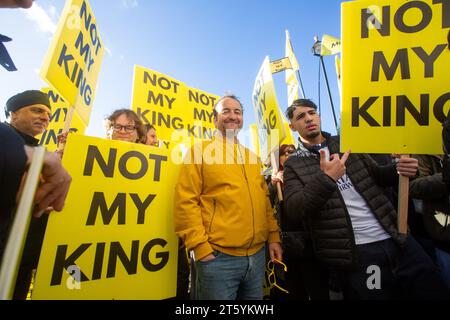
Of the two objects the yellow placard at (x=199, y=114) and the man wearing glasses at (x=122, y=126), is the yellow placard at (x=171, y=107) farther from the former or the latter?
the man wearing glasses at (x=122, y=126)

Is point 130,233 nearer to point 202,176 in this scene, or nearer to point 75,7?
point 202,176

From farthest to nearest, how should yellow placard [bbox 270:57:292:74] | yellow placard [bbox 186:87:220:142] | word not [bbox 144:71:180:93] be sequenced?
yellow placard [bbox 270:57:292:74] < yellow placard [bbox 186:87:220:142] < word not [bbox 144:71:180:93]

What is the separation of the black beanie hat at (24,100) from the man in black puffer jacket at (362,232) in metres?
2.33

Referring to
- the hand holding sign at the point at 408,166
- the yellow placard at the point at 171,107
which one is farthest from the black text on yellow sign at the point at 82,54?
the hand holding sign at the point at 408,166

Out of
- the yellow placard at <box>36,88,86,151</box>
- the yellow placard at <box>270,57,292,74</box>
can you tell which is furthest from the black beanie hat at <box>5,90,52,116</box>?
the yellow placard at <box>270,57,292,74</box>

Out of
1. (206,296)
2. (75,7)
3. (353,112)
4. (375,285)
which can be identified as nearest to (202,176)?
(206,296)

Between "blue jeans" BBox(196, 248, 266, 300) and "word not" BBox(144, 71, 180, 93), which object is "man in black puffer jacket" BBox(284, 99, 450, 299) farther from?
"word not" BBox(144, 71, 180, 93)

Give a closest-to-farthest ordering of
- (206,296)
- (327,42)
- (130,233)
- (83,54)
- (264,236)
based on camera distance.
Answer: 1. (206,296)
2. (130,233)
3. (264,236)
4. (83,54)
5. (327,42)

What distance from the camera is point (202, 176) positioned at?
2043mm

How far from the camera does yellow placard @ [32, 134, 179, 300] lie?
5.43 feet

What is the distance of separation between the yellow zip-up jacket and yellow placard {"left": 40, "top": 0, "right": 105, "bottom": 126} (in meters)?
1.16

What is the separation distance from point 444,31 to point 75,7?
2.88m

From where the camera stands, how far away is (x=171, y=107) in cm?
430

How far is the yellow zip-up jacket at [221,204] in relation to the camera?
1805mm
